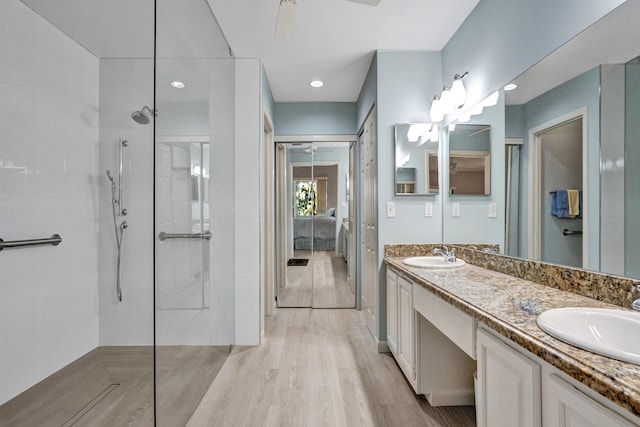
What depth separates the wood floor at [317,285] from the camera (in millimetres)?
3967

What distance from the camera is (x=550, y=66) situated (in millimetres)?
1519

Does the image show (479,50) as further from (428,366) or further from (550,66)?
(428,366)

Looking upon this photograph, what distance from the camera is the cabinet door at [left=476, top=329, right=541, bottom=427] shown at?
89cm

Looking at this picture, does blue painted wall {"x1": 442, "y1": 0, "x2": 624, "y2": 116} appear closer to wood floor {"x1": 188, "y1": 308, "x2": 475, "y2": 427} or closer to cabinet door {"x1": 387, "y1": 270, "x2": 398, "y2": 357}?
cabinet door {"x1": 387, "y1": 270, "x2": 398, "y2": 357}

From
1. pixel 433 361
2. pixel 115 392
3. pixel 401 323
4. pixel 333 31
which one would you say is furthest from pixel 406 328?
pixel 333 31

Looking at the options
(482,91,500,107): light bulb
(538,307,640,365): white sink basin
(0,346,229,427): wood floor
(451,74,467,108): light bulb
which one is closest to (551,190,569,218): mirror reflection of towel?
(538,307,640,365): white sink basin

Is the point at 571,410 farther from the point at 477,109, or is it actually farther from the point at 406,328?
the point at 477,109

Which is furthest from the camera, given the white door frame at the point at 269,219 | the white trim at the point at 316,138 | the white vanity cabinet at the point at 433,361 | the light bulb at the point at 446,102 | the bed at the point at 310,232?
the bed at the point at 310,232

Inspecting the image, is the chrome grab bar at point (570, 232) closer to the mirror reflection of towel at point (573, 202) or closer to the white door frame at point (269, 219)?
the mirror reflection of towel at point (573, 202)

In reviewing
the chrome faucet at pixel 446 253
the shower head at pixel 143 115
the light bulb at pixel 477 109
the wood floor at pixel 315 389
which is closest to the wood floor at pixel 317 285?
the wood floor at pixel 315 389

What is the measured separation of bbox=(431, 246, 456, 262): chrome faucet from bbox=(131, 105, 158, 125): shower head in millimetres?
2156

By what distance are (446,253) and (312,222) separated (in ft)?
6.55

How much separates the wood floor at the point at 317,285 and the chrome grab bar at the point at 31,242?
9.14 feet

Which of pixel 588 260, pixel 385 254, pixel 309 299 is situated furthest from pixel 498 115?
pixel 309 299
